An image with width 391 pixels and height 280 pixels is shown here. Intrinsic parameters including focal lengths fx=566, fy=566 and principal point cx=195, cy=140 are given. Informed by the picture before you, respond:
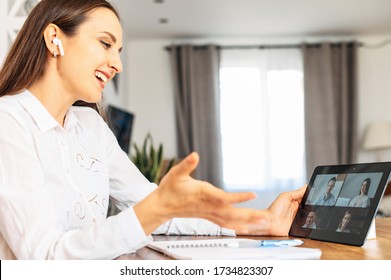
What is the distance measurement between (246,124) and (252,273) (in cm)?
621

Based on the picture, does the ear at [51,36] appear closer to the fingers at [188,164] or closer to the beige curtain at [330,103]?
the fingers at [188,164]

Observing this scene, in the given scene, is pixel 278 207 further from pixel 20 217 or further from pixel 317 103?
pixel 317 103

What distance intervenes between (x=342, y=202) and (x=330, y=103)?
605 cm

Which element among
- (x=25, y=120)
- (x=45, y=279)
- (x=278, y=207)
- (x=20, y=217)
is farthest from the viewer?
(x=278, y=207)

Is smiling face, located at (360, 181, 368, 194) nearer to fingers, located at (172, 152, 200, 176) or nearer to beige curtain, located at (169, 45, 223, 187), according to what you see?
fingers, located at (172, 152, 200, 176)

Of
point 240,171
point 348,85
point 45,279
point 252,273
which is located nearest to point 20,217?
point 45,279

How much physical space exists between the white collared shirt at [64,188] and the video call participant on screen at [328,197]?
30cm

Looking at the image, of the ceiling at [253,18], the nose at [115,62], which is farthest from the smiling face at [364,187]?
the ceiling at [253,18]

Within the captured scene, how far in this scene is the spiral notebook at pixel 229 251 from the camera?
2.69ft

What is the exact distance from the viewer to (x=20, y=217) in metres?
0.89

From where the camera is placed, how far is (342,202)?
3.40ft

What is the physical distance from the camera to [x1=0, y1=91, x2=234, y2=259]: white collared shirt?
2.76 ft

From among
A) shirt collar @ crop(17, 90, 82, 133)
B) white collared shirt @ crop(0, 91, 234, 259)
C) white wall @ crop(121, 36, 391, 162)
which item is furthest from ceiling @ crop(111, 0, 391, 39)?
shirt collar @ crop(17, 90, 82, 133)

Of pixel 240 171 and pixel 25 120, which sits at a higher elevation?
pixel 25 120
